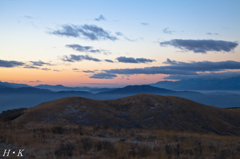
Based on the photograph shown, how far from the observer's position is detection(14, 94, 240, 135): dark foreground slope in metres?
26.8

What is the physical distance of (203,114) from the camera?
3456 centimetres

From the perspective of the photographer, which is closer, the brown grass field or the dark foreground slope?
the brown grass field

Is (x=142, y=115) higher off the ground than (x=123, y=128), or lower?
lower

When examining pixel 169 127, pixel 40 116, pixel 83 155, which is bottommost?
pixel 169 127

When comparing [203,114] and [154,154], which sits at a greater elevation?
[154,154]

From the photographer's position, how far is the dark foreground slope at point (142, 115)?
2684 cm

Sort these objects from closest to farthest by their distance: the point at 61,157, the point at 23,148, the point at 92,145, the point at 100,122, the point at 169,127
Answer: the point at 61,157 → the point at 23,148 → the point at 92,145 → the point at 100,122 → the point at 169,127

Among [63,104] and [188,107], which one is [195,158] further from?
[188,107]

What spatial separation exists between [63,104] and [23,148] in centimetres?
2285

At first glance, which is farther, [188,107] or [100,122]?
[188,107]

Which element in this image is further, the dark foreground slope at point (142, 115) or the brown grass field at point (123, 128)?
the dark foreground slope at point (142, 115)

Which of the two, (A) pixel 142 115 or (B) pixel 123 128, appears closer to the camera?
(B) pixel 123 128

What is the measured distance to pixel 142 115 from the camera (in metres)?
30.8

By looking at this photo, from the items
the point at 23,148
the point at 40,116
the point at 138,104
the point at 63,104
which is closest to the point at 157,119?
the point at 138,104
